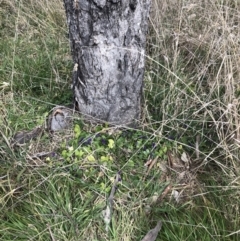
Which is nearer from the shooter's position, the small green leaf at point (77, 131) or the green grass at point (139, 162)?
the green grass at point (139, 162)

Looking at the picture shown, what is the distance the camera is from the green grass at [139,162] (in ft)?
4.89

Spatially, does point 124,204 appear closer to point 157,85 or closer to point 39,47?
point 157,85

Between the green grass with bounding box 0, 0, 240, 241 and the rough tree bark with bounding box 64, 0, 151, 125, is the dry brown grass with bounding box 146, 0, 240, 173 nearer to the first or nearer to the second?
the green grass with bounding box 0, 0, 240, 241

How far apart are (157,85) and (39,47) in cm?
80

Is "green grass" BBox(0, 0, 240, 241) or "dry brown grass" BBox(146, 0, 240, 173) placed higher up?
"dry brown grass" BBox(146, 0, 240, 173)

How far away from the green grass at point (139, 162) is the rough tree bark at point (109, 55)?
84mm

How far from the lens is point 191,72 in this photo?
2043mm

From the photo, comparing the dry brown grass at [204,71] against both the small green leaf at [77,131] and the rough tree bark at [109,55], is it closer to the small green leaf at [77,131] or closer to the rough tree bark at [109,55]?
the rough tree bark at [109,55]

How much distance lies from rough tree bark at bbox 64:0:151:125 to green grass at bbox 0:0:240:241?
84mm

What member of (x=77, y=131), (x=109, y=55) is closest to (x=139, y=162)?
(x=77, y=131)

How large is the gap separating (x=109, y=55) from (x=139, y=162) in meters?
0.46

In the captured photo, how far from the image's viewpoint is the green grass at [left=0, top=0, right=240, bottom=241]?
4.89ft

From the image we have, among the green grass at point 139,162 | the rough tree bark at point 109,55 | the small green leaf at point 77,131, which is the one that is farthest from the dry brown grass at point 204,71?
the small green leaf at point 77,131

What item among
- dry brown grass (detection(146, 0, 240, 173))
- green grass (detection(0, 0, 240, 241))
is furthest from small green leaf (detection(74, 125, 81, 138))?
dry brown grass (detection(146, 0, 240, 173))
